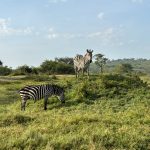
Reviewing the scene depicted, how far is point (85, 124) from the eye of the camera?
1109 centimetres

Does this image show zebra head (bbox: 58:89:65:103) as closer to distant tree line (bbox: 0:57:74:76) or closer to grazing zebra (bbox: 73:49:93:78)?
grazing zebra (bbox: 73:49:93:78)

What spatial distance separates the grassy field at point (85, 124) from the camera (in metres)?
9.20

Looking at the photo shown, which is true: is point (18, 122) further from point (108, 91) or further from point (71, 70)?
point (71, 70)

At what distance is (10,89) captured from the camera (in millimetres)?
25078

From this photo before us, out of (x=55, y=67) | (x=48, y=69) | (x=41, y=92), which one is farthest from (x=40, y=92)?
(x=48, y=69)

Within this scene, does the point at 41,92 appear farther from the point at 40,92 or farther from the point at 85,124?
the point at 85,124

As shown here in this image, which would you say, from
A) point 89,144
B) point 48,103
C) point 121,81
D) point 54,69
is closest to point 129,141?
point 89,144

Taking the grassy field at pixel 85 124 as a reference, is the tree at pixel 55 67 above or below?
above

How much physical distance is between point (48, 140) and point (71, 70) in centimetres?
4167

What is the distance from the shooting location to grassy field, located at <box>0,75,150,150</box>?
920 cm

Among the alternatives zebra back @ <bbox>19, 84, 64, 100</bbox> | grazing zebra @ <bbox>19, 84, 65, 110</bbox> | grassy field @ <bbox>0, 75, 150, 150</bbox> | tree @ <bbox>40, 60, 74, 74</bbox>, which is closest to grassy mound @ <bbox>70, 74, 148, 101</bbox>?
grassy field @ <bbox>0, 75, 150, 150</bbox>

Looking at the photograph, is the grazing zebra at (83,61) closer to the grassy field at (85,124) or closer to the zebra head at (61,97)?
the grassy field at (85,124)

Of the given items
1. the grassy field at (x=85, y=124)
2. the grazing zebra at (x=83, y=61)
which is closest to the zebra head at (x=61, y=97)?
the grassy field at (x=85, y=124)

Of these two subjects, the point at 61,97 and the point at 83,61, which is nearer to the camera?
the point at 61,97
